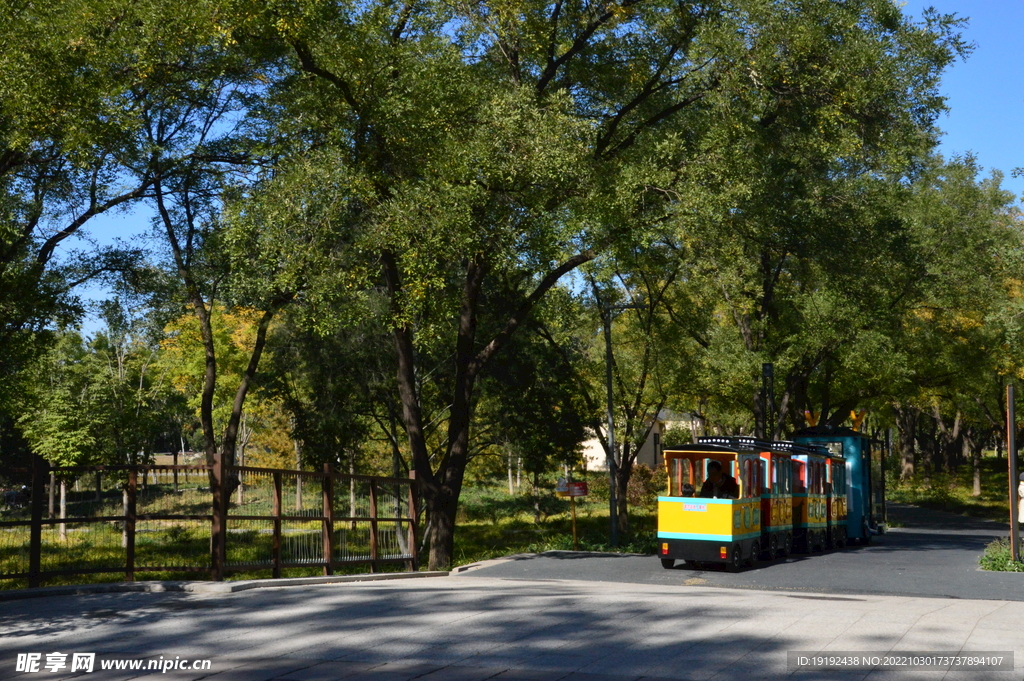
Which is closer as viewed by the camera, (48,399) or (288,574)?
(288,574)

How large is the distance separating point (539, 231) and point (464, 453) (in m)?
5.32

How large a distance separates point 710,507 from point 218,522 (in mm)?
9347

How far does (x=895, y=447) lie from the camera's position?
91.9m

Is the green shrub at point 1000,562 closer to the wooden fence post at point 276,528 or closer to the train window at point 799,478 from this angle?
the train window at point 799,478

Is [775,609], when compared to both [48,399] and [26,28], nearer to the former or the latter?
[26,28]

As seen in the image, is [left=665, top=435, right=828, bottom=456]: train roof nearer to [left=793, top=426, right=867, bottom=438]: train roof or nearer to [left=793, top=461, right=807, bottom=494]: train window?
[left=793, top=461, right=807, bottom=494]: train window

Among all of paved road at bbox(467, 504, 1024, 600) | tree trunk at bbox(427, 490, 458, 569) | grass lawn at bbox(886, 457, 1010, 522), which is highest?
tree trunk at bbox(427, 490, 458, 569)

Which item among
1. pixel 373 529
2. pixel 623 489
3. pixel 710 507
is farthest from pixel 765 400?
pixel 373 529

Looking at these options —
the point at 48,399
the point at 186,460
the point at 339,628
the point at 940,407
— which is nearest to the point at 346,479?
the point at 339,628

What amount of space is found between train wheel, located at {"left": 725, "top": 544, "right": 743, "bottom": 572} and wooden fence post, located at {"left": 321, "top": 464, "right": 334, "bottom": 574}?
7.42 m

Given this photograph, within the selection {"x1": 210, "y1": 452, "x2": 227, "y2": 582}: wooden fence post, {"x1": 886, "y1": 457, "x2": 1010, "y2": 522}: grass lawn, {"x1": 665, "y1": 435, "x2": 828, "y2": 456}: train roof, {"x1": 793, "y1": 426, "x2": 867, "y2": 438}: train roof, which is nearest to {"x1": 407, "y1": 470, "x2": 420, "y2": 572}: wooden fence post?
{"x1": 665, "y1": 435, "x2": 828, "y2": 456}: train roof

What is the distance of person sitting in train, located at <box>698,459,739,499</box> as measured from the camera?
68.1 feet

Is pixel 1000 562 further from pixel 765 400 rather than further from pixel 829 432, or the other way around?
pixel 765 400

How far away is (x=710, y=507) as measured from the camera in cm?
2050
